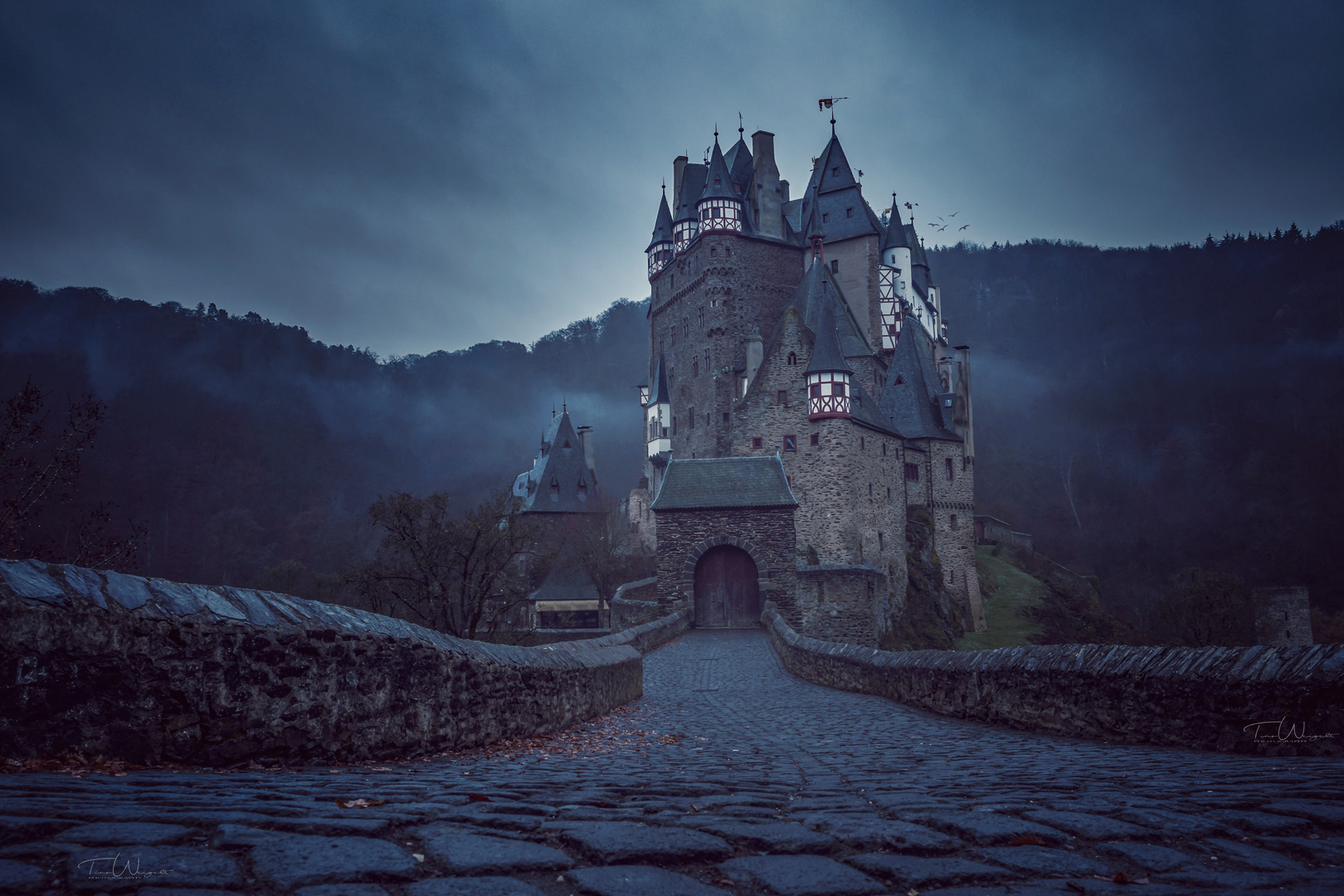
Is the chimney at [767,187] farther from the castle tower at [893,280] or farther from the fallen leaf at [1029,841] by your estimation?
the fallen leaf at [1029,841]

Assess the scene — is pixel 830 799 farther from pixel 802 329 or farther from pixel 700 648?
pixel 802 329

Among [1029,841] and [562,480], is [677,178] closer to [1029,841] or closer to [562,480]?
[562,480]

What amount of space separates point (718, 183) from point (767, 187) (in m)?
4.73

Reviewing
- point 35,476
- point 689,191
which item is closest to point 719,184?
point 689,191

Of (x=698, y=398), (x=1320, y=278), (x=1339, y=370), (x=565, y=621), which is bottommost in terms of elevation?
(x=565, y=621)

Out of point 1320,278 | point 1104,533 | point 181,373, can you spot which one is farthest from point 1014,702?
point 1320,278

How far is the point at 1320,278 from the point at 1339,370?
12.6 meters

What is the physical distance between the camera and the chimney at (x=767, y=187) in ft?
172

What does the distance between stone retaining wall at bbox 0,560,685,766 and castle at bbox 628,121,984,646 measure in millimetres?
21581

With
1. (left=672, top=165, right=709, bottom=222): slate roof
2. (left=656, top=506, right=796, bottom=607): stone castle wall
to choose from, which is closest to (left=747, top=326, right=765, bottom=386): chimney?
(left=672, top=165, right=709, bottom=222): slate roof

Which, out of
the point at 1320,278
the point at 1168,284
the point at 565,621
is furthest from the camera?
the point at 1168,284

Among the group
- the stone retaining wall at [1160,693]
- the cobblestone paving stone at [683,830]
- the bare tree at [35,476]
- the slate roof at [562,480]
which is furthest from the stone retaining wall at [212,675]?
the slate roof at [562,480]

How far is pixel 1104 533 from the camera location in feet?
253

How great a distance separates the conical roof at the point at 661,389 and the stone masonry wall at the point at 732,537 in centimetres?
2600
